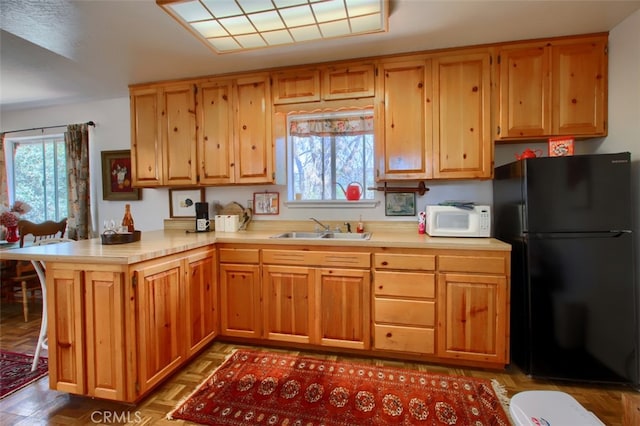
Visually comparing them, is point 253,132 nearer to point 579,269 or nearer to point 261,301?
point 261,301

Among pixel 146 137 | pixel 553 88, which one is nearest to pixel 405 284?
pixel 553 88

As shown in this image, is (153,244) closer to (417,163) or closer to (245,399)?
(245,399)

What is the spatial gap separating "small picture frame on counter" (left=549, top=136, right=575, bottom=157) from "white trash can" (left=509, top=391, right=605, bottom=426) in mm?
1559

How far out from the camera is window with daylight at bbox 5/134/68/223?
4.00 m

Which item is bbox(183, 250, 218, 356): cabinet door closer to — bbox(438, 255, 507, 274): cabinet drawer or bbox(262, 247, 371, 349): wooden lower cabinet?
bbox(262, 247, 371, 349): wooden lower cabinet

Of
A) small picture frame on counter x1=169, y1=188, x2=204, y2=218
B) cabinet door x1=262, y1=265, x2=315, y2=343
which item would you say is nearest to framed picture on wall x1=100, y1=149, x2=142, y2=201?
small picture frame on counter x1=169, y1=188, x2=204, y2=218

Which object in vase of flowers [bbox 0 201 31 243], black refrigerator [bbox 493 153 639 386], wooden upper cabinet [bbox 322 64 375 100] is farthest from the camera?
vase of flowers [bbox 0 201 31 243]

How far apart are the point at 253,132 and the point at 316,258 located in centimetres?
133

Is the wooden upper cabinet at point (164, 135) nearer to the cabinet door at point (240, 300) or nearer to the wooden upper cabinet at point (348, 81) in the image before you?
the cabinet door at point (240, 300)

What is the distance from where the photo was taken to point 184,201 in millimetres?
3344

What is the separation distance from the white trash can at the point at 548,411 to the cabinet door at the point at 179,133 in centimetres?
293

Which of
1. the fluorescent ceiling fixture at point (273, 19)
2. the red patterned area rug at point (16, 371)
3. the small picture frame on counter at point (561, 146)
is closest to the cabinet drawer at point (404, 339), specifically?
the small picture frame on counter at point (561, 146)

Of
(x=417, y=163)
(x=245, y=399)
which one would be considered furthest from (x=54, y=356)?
(x=417, y=163)

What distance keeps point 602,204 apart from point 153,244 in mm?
2983
